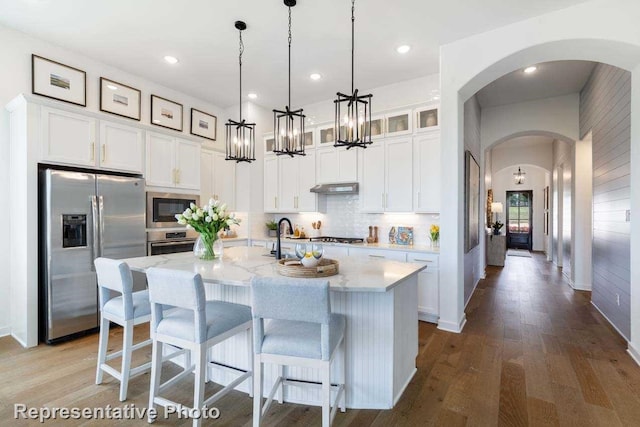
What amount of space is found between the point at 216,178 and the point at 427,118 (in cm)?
339

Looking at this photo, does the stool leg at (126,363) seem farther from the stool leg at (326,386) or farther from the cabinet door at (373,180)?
the cabinet door at (373,180)

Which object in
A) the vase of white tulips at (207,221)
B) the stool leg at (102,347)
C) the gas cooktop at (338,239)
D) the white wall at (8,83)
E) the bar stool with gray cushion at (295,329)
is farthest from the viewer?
the gas cooktop at (338,239)

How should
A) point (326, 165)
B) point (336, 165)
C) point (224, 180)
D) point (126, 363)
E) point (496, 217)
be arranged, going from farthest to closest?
point (496, 217) < point (224, 180) < point (326, 165) < point (336, 165) < point (126, 363)

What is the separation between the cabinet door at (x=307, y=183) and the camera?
16.6ft

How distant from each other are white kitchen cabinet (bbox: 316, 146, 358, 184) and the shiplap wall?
294 centimetres

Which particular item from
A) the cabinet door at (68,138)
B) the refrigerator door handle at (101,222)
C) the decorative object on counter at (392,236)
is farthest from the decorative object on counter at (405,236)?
the cabinet door at (68,138)

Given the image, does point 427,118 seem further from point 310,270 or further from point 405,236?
point 310,270

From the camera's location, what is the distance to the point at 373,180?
4.48 meters

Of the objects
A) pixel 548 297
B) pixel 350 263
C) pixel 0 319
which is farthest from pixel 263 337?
pixel 548 297

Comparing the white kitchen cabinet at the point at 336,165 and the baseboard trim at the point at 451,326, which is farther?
the white kitchen cabinet at the point at 336,165

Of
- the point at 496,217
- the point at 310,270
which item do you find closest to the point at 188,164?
the point at 310,270

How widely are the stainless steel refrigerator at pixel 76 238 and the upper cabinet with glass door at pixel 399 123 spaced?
336 centimetres

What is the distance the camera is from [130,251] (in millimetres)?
3684

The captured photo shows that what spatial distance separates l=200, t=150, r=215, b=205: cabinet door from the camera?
16.5ft
